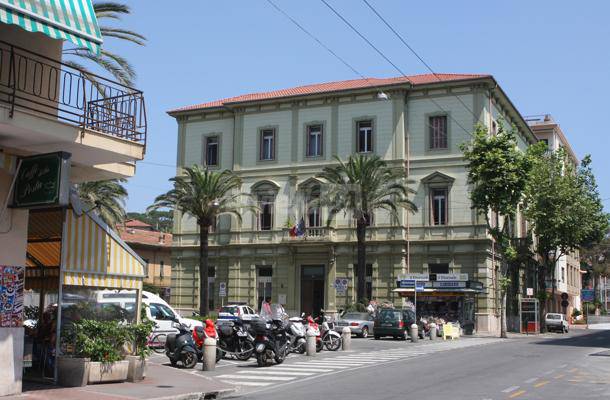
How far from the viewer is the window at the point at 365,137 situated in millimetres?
50619

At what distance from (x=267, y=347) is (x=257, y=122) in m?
35.5

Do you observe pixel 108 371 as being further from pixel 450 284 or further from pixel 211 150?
pixel 211 150

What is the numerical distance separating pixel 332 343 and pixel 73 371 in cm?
1395

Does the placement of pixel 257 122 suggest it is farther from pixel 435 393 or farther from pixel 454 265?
pixel 435 393

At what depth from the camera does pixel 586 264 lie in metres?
98.9

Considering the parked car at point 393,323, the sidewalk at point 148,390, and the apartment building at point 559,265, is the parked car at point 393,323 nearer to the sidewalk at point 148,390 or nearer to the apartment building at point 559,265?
the sidewalk at point 148,390

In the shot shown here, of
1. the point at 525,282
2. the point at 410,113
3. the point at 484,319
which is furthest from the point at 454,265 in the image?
the point at 525,282

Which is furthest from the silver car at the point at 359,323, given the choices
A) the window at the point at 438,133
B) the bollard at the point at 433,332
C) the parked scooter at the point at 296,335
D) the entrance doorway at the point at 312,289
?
the window at the point at 438,133

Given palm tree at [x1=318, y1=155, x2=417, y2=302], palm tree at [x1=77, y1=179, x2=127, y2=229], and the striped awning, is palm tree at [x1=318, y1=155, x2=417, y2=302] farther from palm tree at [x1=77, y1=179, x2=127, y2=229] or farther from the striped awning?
the striped awning

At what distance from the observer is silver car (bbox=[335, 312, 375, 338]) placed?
38.7 m

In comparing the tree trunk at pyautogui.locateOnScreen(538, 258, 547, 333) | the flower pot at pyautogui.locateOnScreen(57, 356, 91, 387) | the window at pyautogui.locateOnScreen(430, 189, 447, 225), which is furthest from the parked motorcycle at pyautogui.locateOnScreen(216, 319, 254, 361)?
the tree trunk at pyautogui.locateOnScreen(538, 258, 547, 333)

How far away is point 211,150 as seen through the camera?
56.6m

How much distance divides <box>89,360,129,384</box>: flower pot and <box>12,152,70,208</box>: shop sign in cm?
362

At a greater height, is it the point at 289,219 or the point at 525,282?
the point at 289,219
